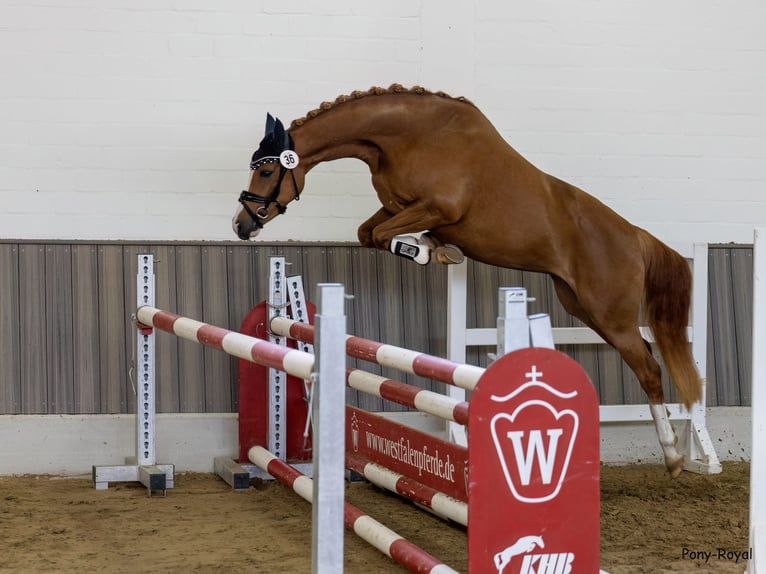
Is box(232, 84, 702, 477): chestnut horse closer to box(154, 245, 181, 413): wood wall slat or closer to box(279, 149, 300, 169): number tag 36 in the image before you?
box(279, 149, 300, 169): number tag 36

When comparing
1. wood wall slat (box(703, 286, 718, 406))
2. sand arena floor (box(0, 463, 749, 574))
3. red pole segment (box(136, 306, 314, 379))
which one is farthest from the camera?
wood wall slat (box(703, 286, 718, 406))

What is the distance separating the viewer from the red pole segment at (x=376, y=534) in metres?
2.61

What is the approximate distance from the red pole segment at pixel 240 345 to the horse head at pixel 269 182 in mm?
473

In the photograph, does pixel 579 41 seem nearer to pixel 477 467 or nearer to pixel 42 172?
pixel 42 172

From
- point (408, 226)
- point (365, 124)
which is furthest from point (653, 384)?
point (365, 124)

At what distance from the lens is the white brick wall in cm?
425

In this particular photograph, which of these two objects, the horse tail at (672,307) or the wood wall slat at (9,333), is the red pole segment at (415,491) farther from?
the wood wall slat at (9,333)

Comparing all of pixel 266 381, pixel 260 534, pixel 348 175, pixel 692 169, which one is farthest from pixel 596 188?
pixel 260 534

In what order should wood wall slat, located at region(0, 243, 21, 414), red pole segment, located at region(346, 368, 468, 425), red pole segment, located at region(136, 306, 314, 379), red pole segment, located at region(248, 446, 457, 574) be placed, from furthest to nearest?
wood wall slat, located at region(0, 243, 21, 414) → red pole segment, located at region(248, 446, 457, 574) → red pole segment, located at region(346, 368, 468, 425) → red pole segment, located at region(136, 306, 314, 379)

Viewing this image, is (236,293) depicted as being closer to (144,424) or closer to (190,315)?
(190,315)

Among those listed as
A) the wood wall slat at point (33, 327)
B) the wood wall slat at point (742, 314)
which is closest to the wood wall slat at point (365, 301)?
the wood wall slat at point (33, 327)

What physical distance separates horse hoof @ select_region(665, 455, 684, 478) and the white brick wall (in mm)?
1203

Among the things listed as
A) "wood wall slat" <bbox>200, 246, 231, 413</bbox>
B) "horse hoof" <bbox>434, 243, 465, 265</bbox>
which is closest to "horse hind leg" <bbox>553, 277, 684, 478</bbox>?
"horse hoof" <bbox>434, 243, 465, 265</bbox>

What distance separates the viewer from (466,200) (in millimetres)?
3699
